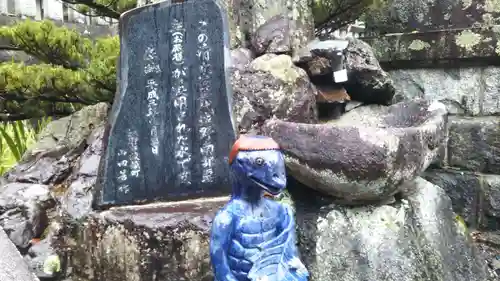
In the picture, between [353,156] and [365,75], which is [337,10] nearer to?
[365,75]

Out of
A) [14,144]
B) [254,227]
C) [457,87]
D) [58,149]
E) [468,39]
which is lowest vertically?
[14,144]

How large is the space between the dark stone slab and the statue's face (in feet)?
4.06

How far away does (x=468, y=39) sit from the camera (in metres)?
4.21

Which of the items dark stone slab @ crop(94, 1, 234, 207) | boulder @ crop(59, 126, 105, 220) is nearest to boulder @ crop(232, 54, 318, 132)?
dark stone slab @ crop(94, 1, 234, 207)

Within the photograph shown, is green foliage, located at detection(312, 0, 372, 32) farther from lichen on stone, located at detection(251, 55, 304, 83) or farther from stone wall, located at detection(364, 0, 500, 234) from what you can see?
lichen on stone, located at detection(251, 55, 304, 83)

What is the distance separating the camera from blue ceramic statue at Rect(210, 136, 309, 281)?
6.70ft

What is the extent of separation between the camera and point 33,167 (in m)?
4.16

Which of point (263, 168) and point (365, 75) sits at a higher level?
point (365, 75)

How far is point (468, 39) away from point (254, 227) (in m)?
2.96

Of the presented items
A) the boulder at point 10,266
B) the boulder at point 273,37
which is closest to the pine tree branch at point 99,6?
the boulder at point 273,37

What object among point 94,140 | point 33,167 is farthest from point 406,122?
point 33,167

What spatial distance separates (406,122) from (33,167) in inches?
113

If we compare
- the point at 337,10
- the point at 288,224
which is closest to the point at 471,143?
the point at 288,224

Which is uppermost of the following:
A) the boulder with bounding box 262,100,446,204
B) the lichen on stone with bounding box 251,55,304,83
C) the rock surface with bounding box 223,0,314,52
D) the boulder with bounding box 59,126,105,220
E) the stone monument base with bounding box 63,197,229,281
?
the rock surface with bounding box 223,0,314,52
